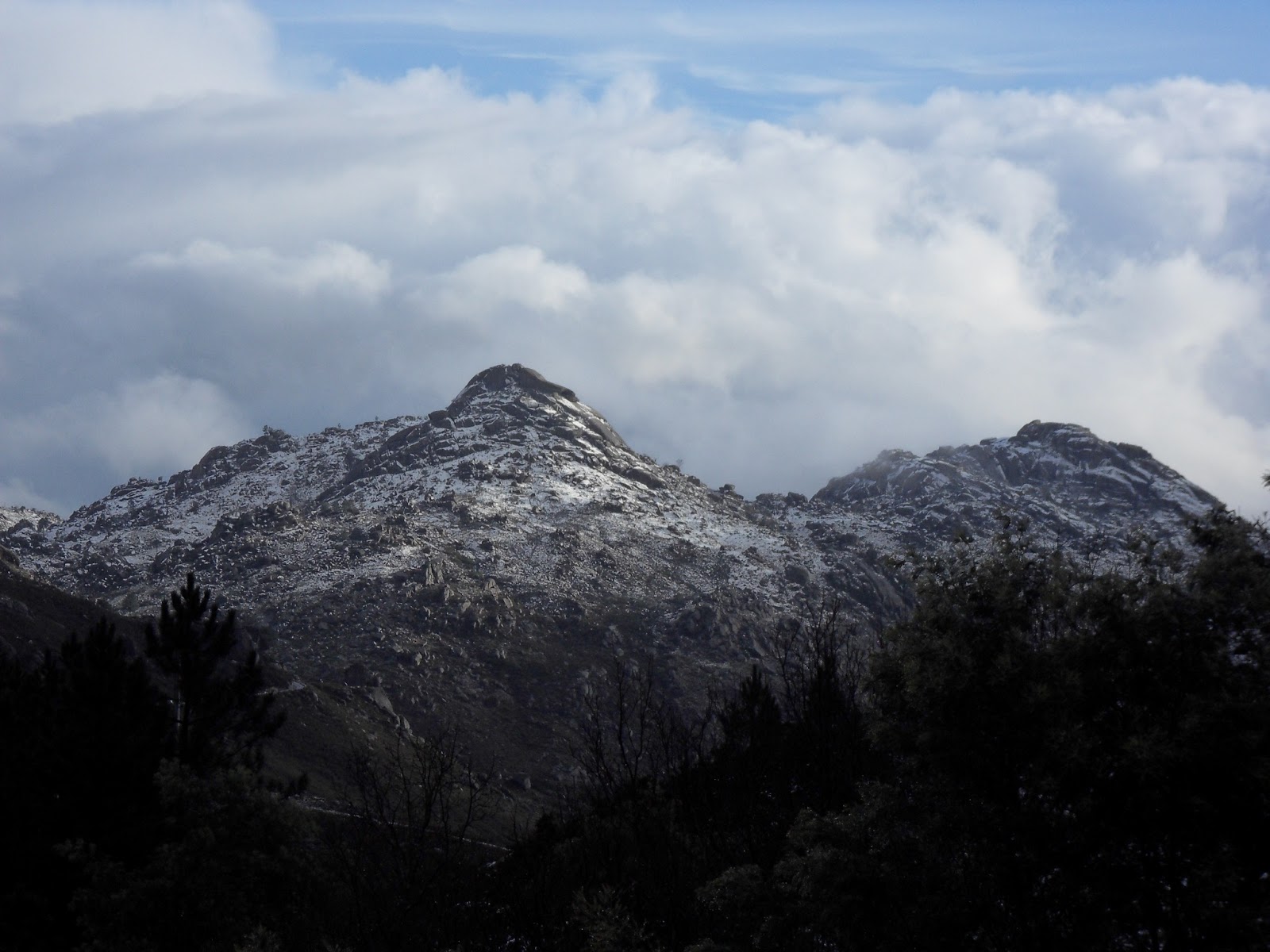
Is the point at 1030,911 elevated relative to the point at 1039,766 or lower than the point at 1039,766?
lower

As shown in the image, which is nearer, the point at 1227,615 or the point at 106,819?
the point at 1227,615

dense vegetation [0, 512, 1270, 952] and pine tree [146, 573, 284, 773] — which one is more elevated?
pine tree [146, 573, 284, 773]

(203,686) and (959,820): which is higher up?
(203,686)

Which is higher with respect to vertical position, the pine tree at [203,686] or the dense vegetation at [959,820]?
the pine tree at [203,686]

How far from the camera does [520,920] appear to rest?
5250cm

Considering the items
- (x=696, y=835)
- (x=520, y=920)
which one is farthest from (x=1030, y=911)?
(x=696, y=835)

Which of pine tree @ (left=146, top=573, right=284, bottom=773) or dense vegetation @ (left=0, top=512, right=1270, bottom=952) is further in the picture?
pine tree @ (left=146, top=573, right=284, bottom=773)

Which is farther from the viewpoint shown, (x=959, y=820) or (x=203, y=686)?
(x=203, y=686)

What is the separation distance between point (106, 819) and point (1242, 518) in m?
43.2

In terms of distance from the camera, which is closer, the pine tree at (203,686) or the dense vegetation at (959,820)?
the dense vegetation at (959,820)

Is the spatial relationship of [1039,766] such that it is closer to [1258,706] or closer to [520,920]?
[1258,706]

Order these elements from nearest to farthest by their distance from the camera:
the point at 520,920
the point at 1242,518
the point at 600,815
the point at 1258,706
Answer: the point at 1258,706
the point at 1242,518
the point at 520,920
the point at 600,815

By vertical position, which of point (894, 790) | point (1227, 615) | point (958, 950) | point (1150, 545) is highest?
point (1150, 545)

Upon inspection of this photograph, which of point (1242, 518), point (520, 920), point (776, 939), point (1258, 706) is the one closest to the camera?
point (1258, 706)
